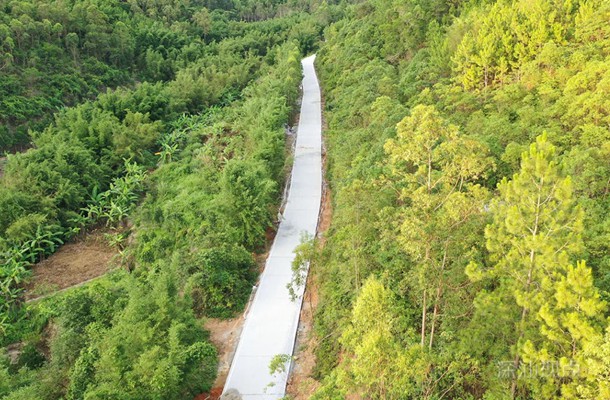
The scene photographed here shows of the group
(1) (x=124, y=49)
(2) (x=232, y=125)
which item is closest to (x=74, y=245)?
(2) (x=232, y=125)

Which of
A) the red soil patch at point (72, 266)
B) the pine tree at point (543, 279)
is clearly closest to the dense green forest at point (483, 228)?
the pine tree at point (543, 279)

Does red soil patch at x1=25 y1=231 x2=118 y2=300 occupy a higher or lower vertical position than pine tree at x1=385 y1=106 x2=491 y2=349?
lower

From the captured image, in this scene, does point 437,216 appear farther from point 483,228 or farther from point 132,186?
point 132,186

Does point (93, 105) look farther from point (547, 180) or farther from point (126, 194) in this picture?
point (547, 180)

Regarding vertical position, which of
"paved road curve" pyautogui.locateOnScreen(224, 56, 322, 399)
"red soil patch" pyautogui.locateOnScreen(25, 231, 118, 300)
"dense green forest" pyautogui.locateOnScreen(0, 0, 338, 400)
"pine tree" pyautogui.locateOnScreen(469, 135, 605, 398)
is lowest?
"red soil patch" pyautogui.locateOnScreen(25, 231, 118, 300)

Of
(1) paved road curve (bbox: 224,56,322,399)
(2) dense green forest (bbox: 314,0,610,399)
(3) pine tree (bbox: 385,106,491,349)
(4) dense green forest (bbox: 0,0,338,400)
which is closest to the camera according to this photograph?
(2) dense green forest (bbox: 314,0,610,399)

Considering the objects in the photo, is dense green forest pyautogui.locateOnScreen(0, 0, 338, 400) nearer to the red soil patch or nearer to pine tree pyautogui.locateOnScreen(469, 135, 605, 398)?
the red soil patch

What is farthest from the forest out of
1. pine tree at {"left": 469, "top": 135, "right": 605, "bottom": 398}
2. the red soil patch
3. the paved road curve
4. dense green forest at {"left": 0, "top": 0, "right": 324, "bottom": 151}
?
the paved road curve

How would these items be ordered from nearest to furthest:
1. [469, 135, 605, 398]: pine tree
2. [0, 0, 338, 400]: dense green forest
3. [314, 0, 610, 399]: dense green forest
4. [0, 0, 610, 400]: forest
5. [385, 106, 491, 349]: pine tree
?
[469, 135, 605, 398]: pine tree → [314, 0, 610, 399]: dense green forest → [0, 0, 610, 400]: forest → [385, 106, 491, 349]: pine tree → [0, 0, 338, 400]: dense green forest
